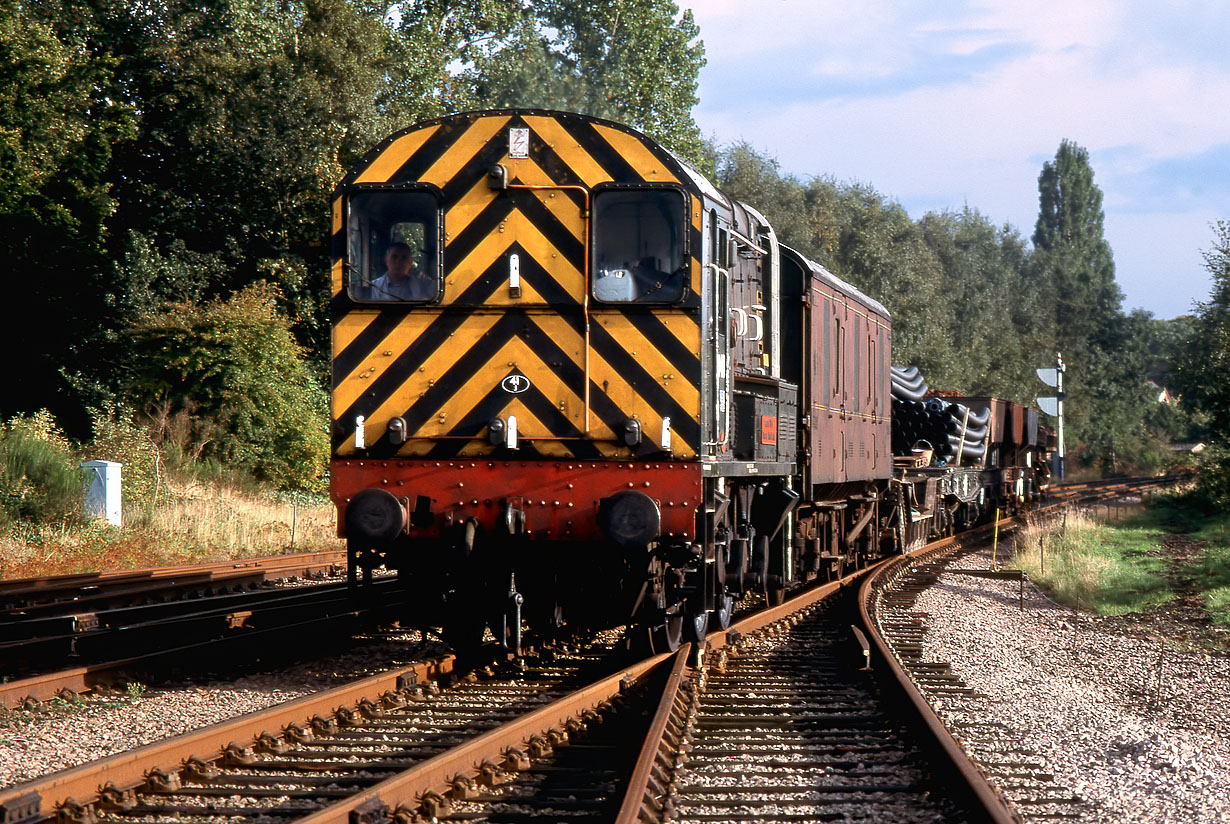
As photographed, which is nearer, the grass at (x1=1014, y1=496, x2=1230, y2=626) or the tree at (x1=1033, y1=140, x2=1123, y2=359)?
the grass at (x1=1014, y1=496, x2=1230, y2=626)

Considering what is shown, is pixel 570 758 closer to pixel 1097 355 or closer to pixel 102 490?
pixel 102 490

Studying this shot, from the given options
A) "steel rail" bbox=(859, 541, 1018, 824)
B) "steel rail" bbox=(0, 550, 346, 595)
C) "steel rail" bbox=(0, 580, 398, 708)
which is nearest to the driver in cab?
"steel rail" bbox=(0, 580, 398, 708)

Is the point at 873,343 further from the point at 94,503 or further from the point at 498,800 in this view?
the point at 498,800

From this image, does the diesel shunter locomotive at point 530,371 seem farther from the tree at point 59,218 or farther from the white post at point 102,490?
the tree at point 59,218

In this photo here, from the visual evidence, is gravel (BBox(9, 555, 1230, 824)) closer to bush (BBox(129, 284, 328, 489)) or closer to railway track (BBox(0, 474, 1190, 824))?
railway track (BBox(0, 474, 1190, 824))

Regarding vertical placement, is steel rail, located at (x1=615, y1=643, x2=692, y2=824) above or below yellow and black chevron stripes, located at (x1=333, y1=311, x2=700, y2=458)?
below

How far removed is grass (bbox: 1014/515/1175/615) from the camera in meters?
14.0

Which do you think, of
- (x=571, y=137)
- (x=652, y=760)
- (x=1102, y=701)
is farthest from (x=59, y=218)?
(x=652, y=760)

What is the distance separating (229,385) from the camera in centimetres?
2269

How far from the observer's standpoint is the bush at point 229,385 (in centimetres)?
2256

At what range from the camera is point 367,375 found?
26.3ft

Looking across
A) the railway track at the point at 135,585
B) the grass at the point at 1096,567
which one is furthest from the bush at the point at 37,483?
the grass at the point at 1096,567

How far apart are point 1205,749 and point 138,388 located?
2021 centimetres

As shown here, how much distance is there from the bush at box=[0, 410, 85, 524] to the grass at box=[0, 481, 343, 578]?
28 centimetres
